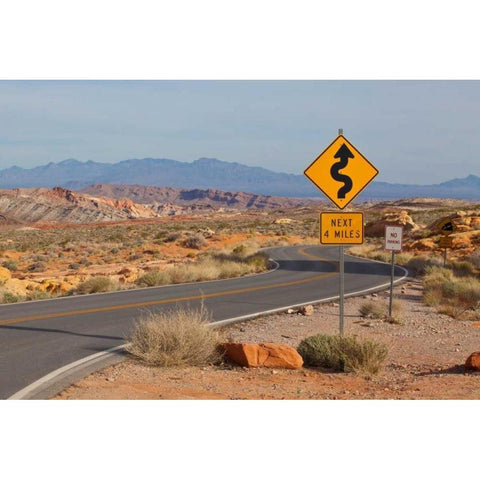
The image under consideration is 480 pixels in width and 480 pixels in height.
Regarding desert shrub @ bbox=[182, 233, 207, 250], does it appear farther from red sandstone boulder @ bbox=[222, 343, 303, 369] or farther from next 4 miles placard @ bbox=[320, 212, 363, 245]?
red sandstone boulder @ bbox=[222, 343, 303, 369]

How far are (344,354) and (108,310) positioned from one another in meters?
7.05

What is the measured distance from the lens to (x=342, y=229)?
34.6 ft

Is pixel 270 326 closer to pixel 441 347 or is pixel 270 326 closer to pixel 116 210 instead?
pixel 441 347

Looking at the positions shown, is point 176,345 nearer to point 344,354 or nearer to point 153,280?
point 344,354

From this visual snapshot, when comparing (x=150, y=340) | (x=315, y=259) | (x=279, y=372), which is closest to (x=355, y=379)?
(x=279, y=372)

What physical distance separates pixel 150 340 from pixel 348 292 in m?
12.0

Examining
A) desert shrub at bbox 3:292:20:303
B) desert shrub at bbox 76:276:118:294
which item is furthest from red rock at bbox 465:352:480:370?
desert shrub at bbox 76:276:118:294

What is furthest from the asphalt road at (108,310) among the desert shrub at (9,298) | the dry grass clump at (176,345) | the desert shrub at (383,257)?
the desert shrub at (383,257)

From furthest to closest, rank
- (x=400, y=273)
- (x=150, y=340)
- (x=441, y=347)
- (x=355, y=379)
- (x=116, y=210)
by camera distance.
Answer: (x=116, y=210)
(x=400, y=273)
(x=441, y=347)
(x=150, y=340)
(x=355, y=379)

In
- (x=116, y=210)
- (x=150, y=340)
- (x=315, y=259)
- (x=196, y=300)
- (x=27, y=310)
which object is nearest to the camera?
(x=150, y=340)

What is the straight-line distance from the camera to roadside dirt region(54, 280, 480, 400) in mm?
8312

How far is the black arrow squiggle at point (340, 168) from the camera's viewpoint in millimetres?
10594

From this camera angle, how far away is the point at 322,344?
10.5 meters

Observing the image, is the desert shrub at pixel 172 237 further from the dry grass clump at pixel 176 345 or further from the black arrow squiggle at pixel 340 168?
the black arrow squiggle at pixel 340 168
